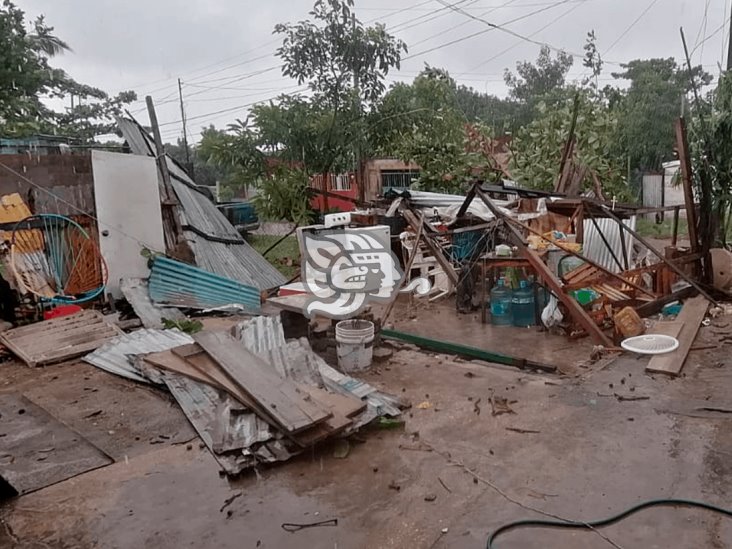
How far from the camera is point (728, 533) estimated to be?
272 cm

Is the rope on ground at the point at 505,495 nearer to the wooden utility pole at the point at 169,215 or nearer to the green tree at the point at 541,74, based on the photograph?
the wooden utility pole at the point at 169,215

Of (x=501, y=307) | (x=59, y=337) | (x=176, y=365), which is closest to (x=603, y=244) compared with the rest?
(x=501, y=307)

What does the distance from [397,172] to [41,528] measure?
1638 centimetres

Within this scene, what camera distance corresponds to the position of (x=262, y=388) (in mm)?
4102

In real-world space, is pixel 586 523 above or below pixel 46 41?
below

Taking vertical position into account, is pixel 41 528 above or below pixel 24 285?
below

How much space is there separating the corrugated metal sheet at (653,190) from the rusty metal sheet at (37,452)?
18.8m

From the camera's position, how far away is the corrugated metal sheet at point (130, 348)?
5430mm

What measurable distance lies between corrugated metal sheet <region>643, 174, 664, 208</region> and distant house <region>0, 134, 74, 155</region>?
17.2m

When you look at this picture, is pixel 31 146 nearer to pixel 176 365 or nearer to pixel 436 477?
pixel 176 365

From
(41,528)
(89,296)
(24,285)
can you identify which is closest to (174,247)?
(89,296)

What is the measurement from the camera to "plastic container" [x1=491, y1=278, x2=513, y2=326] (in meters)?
7.02

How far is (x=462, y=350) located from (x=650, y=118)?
56.1 ft

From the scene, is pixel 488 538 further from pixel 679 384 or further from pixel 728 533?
pixel 679 384
